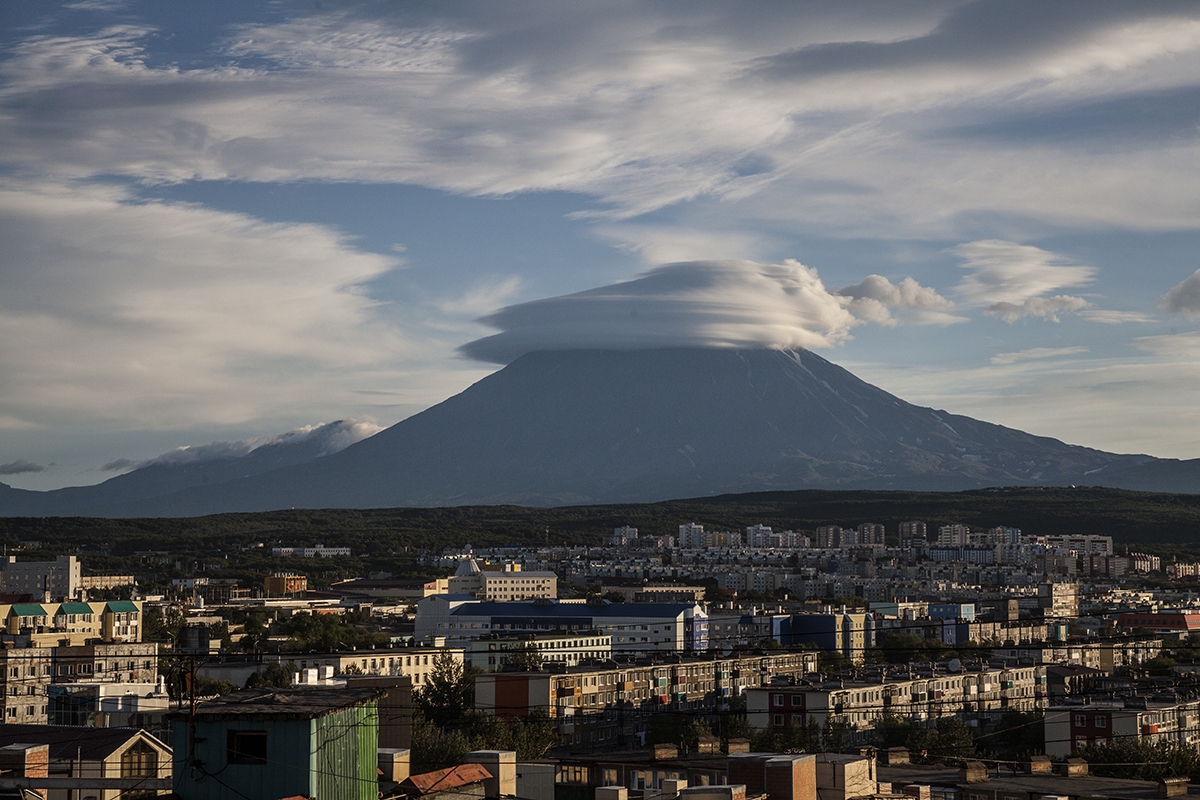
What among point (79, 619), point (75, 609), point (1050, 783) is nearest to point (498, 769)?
point (1050, 783)

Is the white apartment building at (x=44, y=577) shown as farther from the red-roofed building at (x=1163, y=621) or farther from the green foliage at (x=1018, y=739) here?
the green foliage at (x=1018, y=739)

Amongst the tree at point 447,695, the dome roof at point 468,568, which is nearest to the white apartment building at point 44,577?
the dome roof at point 468,568

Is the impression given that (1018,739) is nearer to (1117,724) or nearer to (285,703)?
(1117,724)

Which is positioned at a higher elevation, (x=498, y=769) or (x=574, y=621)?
(x=498, y=769)

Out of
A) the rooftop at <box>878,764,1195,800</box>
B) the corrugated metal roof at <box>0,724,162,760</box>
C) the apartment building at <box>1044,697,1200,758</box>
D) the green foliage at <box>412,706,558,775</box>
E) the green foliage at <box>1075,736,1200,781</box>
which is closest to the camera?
the corrugated metal roof at <box>0,724,162,760</box>

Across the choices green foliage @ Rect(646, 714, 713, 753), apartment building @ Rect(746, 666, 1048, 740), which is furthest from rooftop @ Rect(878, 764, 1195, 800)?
apartment building @ Rect(746, 666, 1048, 740)

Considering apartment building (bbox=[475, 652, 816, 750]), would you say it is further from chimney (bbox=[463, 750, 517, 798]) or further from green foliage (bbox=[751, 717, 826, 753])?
chimney (bbox=[463, 750, 517, 798])
